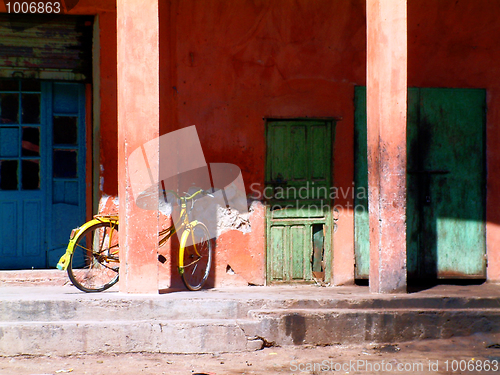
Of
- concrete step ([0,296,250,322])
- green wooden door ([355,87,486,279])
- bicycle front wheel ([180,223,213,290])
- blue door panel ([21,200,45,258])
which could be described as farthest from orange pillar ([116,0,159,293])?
green wooden door ([355,87,486,279])

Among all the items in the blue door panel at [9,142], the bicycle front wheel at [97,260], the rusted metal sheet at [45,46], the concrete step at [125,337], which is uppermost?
the rusted metal sheet at [45,46]

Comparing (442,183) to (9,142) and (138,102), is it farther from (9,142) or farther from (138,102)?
(9,142)

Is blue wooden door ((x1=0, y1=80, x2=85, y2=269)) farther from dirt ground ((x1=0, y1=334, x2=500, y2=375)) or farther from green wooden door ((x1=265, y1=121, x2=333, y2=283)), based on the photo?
green wooden door ((x1=265, y1=121, x2=333, y2=283))

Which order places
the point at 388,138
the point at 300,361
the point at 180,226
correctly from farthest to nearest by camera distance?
the point at 180,226, the point at 388,138, the point at 300,361

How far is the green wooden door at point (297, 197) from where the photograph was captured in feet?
20.5

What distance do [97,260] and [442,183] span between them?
3.99 metres

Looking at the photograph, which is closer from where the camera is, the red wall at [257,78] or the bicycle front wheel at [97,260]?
the bicycle front wheel at [97,260]

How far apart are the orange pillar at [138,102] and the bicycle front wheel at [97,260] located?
58 cm

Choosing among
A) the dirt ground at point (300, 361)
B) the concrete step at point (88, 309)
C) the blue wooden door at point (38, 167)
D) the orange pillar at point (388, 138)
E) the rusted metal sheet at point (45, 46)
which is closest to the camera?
the dirt ground at point (300, 361)

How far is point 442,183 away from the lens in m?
6.30

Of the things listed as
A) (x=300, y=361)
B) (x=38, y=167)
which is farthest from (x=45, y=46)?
(x=300, y=361)

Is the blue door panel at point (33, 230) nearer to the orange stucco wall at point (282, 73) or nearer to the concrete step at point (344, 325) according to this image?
the orange stucco wall at point (282, 73)

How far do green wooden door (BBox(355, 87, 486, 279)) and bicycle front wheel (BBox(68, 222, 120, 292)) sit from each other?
9.06ft

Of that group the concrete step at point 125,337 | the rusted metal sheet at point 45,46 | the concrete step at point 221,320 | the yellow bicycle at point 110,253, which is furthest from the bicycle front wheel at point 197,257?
the rusted metal sheet at point 45,46
